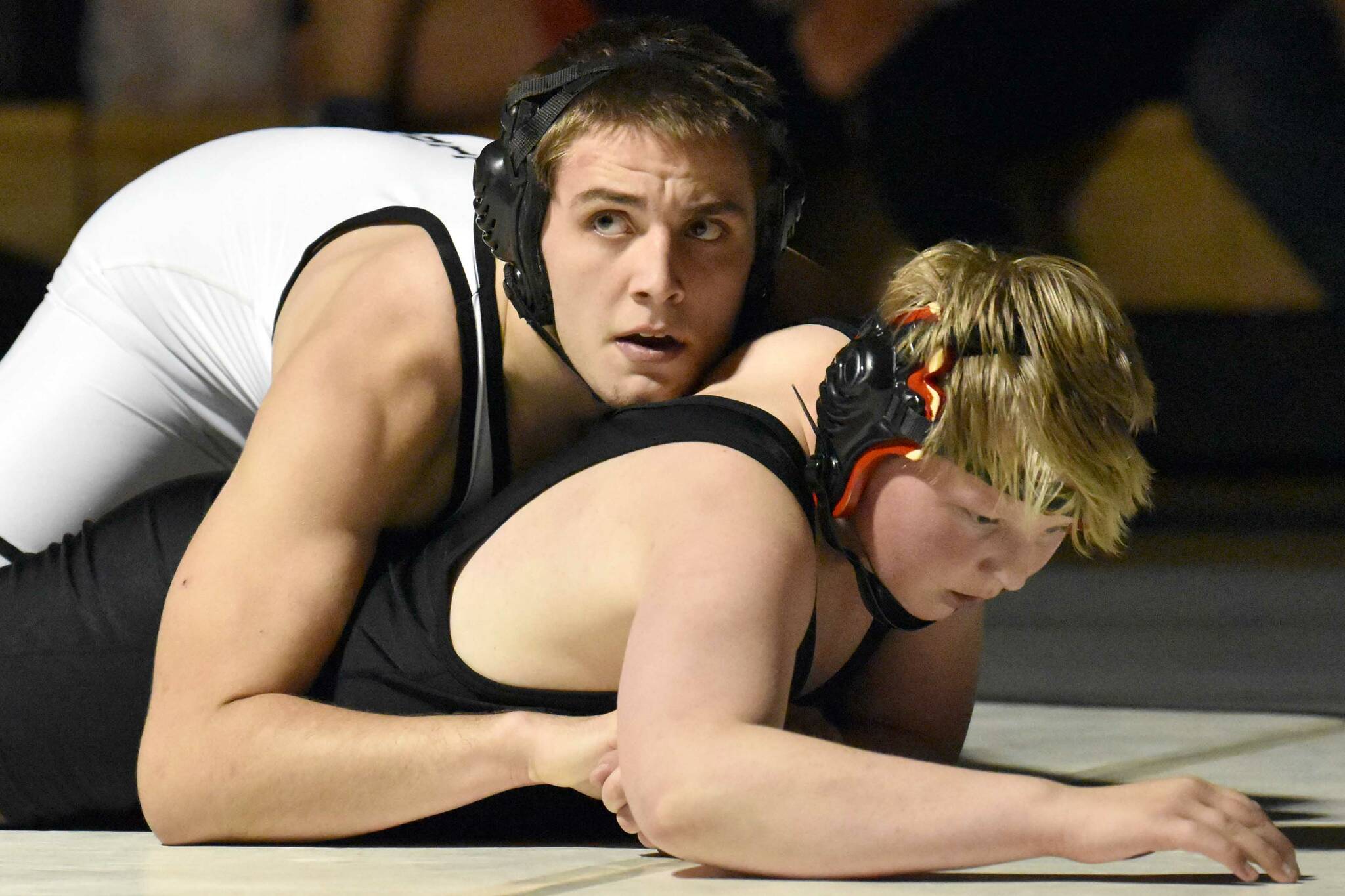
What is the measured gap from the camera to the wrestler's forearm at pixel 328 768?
1.97 m

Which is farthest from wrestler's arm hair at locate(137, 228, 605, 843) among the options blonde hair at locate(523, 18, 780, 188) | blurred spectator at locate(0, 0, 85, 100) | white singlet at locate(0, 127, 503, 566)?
blurred spectator at locate(0, 0, 85, 100)

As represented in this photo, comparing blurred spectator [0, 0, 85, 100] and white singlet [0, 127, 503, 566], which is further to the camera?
blurred spectator [0, 0, 85, 100]

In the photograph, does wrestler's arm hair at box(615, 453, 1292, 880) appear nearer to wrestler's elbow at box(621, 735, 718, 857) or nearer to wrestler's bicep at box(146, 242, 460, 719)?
wrestler's elbow at box(621, 735, 718, 857)

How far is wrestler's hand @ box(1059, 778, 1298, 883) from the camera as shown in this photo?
65.2 inches

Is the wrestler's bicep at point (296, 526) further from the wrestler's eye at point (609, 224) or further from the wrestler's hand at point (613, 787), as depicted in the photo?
the wrestler's hand at point (613, 787)

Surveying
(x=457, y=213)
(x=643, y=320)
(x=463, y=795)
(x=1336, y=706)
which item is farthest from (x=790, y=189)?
(x=1336, y=706)

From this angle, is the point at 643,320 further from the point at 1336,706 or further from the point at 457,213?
the point at 1336,706

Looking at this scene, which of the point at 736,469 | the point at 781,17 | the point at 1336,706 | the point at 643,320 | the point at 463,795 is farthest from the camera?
the point at 781,17

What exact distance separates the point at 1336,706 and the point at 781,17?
2.57 m

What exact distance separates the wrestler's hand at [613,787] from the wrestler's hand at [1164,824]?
431 millimetres

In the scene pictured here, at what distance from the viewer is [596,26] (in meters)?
2.29

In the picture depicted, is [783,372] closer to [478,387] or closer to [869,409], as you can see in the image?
[869,409]

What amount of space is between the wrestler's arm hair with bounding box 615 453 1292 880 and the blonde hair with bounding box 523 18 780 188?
594 mm

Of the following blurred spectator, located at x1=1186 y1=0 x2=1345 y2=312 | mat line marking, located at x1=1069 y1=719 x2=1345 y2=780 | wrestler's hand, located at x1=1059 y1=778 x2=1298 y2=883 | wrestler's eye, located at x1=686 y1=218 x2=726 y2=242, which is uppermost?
blurred spectator, located at x1=1186 y1=0 x2=1345 y2=312
